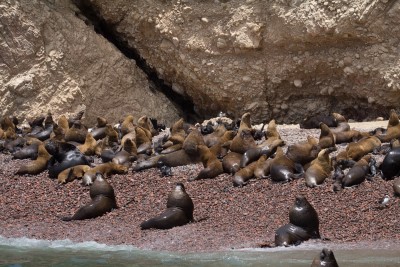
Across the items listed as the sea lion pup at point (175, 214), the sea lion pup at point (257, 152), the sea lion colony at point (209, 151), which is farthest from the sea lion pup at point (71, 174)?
the sea lion pup at point (175, 214)

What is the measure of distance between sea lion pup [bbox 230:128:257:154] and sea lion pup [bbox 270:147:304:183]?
1083mm

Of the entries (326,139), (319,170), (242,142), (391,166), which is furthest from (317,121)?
(391,166)

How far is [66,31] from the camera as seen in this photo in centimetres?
1850

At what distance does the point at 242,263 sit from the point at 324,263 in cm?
140

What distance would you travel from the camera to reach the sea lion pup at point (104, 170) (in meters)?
12.3

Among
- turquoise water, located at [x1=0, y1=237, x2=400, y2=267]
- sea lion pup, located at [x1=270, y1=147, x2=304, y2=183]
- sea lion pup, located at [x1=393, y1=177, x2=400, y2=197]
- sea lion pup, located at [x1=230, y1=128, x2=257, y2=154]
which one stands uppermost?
sea lion pup, located at [x1=230, y1=128, x2=257, y2=154]

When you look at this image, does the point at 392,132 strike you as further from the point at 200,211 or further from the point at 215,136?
the point at 200,211

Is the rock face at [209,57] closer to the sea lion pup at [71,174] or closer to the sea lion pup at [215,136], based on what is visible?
the sea lion pup at [215,136]

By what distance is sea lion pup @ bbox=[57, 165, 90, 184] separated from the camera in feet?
41.6

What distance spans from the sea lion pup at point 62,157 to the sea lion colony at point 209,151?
2 centimetres

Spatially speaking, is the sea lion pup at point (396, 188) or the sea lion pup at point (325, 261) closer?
the sea lion pup at point (325, 261)

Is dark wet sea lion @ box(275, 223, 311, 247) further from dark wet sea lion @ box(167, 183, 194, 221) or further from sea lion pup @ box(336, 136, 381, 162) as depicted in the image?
sea lion pup @ box(336, 136, 381, 162)

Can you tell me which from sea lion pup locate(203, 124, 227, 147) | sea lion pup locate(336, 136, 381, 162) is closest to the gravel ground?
sea lion pup locate(336, 136, 381, 162)

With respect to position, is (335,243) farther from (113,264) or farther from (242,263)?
(113,264)
